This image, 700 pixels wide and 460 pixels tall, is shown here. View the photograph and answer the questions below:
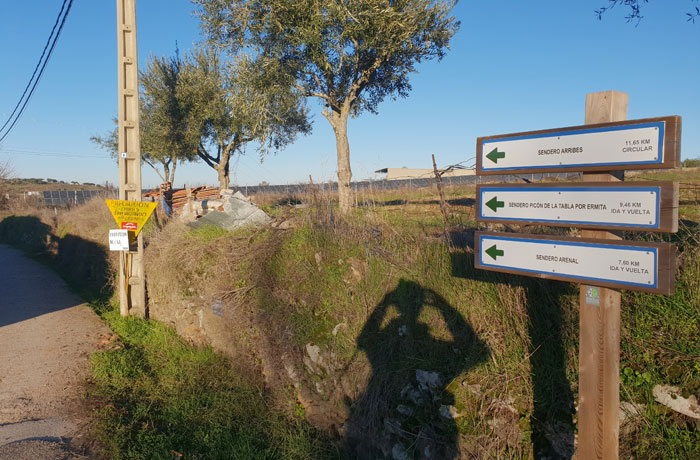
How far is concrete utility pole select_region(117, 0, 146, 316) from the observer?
930cm

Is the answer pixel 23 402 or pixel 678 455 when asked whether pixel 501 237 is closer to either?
pixel 678 455

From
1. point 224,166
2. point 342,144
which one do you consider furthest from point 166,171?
point 342,144

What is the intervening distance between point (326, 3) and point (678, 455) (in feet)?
36.8

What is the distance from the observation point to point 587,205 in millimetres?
2916

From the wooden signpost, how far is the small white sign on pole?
26.6 ft

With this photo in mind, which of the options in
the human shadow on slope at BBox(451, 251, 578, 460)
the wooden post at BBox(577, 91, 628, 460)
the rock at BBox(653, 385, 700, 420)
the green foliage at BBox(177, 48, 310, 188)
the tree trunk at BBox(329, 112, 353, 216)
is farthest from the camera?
the green foliage at BBox(177, 48, 310, 188)

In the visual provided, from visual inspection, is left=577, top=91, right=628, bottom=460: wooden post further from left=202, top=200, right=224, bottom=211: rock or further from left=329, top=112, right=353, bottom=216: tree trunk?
left=329, top=112, right=353, bottom=216: tree trunk

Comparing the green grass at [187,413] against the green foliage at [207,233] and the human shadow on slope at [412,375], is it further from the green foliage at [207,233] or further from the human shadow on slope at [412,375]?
the green foliage at [207,233]

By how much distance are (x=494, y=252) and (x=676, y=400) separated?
159 cm

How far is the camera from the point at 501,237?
3391 mm

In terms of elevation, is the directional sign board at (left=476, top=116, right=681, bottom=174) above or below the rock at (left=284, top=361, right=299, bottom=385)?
above

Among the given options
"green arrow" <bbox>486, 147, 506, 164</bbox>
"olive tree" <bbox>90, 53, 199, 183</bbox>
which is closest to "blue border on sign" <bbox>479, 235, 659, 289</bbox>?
"green arrow" <bbox>486, 147, 506, 164</bbox>

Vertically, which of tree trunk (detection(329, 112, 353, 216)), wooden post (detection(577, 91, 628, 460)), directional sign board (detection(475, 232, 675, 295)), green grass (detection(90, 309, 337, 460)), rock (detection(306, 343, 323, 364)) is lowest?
green grass (detection(90, 309, 337, 460))

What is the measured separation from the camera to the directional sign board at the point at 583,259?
2617 mm
